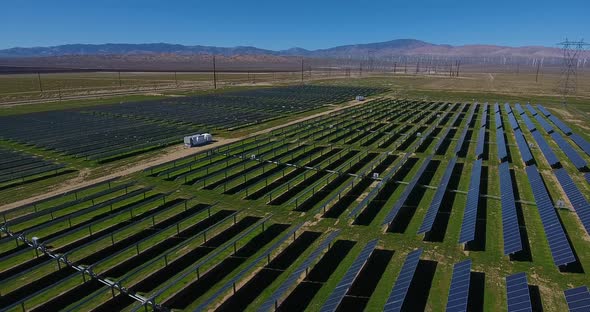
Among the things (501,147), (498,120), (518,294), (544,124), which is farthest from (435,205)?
(544,124)

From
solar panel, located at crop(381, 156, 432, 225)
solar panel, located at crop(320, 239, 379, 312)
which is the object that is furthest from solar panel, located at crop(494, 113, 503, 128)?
solar panel, located at crop(320, 239, 379, 312)

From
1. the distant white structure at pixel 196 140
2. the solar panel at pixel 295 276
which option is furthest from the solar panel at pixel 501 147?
the distant white structure at pixel 196 140

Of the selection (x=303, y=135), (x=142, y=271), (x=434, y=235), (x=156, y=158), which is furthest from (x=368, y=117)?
(x=142, y=271)

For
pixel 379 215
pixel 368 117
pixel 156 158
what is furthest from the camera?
pixel 368 117

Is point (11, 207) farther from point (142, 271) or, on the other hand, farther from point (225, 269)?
point (225, 269)

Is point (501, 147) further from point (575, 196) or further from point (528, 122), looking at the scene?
point (528, 122)

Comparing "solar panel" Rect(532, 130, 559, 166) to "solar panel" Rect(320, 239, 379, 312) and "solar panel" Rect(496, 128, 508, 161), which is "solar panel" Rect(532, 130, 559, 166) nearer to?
"solar panel" Rect(496, 128, 508, 161)
